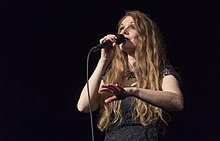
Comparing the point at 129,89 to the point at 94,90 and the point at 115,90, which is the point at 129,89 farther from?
the point at 94,90

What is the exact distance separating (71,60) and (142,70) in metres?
1.02

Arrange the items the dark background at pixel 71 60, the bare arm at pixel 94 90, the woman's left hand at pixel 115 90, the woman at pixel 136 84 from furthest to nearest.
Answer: the dark background at pixel 71 60
the bare arm at pixel 94 90
the woman at pixel 136 84
the woman's left hand at pixel 115 90

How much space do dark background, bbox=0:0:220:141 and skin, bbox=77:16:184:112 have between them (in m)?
0.87

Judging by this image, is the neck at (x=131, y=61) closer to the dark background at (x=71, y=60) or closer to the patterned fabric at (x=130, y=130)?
the patterned fabric at (x=130, y=130)

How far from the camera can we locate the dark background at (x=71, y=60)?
2.64 m

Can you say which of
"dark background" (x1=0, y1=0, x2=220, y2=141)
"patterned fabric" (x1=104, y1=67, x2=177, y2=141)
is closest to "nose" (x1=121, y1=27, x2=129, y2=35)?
"patterned fabric" (x1=104, y1=67, x2=177, y2=141)

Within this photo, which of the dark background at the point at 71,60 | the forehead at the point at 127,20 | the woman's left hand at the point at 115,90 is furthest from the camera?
the dark background at the point at 71,60

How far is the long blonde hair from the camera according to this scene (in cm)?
172

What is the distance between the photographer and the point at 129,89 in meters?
1.50

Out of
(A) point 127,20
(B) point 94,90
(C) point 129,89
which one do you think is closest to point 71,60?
(A) point 127,20

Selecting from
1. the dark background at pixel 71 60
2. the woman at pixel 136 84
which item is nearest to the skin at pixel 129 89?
the woman at pixel 136 84

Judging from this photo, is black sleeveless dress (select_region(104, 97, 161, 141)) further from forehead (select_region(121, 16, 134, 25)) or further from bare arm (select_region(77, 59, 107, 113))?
forehead (select_region(121, 16, 134, 25))

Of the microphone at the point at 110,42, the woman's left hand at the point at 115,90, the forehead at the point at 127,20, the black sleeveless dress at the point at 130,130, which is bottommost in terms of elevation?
the black sleeveless dress at the point at 130,130

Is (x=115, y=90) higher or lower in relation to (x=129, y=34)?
lower
